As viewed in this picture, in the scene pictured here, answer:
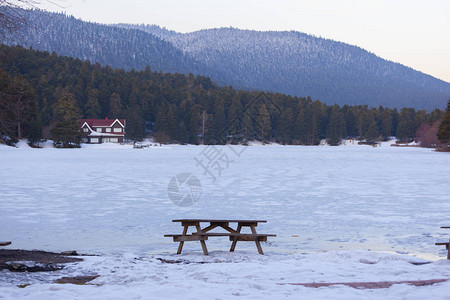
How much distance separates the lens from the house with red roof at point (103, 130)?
12712cm

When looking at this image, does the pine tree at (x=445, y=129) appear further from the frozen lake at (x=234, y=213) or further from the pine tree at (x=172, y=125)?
the pine tree at (x=172, y=125)

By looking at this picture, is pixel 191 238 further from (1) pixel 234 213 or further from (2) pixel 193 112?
(2) pixel 193 112

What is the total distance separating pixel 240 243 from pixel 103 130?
12205 centimetres

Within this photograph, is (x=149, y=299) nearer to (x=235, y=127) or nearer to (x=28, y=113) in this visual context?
(x=28, y=113)

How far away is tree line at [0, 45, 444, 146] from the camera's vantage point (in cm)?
14462

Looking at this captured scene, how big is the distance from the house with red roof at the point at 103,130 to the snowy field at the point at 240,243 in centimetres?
9873

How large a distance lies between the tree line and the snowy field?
107 metres

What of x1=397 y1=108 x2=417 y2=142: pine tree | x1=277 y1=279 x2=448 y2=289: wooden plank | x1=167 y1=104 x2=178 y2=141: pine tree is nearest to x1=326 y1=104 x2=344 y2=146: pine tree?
x1=397 y1=108 x2=417 y2=142: pine tree

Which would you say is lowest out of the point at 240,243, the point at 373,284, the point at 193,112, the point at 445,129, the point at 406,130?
the point at 240,243

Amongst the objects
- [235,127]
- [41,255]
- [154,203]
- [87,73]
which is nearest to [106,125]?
[87,73]

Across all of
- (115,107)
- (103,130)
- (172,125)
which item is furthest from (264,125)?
(103,130)

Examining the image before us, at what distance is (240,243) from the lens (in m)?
14.3

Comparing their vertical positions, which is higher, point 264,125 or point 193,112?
point 193,112

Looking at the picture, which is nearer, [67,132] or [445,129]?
[445,129]
